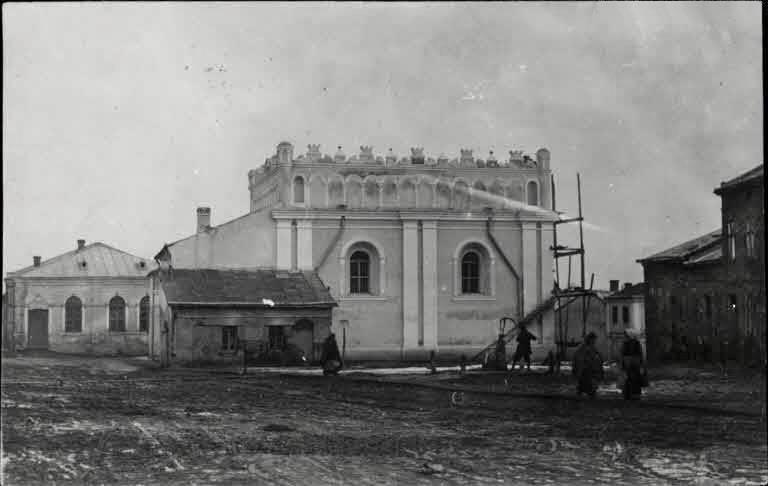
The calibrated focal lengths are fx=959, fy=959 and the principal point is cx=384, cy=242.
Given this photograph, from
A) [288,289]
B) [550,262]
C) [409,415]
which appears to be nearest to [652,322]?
[550,262]

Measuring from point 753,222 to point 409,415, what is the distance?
547 inches

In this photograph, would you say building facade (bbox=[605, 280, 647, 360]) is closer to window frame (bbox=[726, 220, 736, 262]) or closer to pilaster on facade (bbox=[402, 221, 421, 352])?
pilaster on facade (bbox=[402, 221, 421, 352])

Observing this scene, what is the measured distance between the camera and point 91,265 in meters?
36.3

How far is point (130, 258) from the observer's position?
3700 cm

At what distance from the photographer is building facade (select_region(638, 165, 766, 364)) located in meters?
23.8

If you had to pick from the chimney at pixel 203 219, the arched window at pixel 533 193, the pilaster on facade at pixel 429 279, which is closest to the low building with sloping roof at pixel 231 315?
the chimney at pixel 203 219

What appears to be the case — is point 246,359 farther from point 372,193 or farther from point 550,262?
point 550,262

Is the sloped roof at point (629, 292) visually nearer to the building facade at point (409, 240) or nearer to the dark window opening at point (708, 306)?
the building facade at point (409, 240)

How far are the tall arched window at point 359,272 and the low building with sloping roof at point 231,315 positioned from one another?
9.99 ft

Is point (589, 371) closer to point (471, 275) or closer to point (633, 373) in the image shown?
point (633, 373)

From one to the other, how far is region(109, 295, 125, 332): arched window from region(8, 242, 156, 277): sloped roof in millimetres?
1179

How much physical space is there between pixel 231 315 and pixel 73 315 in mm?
10731

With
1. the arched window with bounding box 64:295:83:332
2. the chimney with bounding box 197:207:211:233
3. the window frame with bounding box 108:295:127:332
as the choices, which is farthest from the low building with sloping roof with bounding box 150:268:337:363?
the arched window with bounding box 64:295:83:332

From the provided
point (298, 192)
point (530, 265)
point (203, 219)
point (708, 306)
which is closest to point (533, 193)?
point (530, 265)
